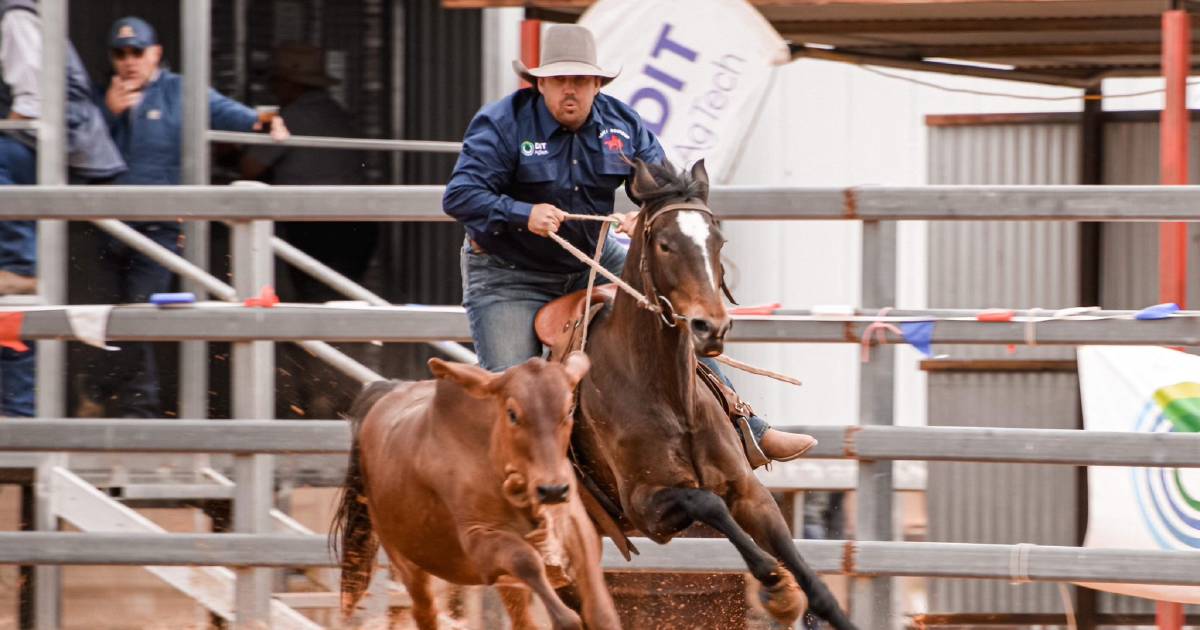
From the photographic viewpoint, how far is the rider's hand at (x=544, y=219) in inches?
227

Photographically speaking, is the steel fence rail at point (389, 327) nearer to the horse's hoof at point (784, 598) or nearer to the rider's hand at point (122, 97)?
the horse's hoof at point (784, 598)

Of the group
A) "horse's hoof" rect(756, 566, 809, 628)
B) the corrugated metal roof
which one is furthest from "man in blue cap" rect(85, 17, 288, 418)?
"horse's hoof" rect(756, 566, 809, 628)

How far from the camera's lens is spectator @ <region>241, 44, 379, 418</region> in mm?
9188

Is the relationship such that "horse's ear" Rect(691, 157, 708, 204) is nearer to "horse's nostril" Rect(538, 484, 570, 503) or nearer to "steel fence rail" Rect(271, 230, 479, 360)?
"horse's nostril" Rect(538, 484, 570, 503)

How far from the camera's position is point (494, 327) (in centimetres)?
617

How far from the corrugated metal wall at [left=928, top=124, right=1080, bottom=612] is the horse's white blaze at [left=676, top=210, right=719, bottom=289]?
4888 millimetres

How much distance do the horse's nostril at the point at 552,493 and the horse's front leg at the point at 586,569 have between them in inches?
12.3

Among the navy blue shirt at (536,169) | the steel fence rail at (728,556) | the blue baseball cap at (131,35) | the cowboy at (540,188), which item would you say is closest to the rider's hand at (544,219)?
the cowboy at (540,188)

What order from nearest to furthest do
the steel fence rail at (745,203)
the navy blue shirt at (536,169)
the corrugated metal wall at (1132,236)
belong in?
the navy blue shirt at (536,169) < the steel fence rail at (745,203) < the corrugated metal wall at (1132,236)

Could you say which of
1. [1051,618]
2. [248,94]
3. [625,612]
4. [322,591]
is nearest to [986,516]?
[1051,618]

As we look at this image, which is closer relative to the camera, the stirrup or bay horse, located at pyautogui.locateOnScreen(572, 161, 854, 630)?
bay horse, located at pyautogui.locateOnScreen(572, 161, 854, 630)

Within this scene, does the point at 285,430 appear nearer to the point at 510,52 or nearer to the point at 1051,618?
the point at 510,52

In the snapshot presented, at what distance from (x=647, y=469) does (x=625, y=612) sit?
2068mm

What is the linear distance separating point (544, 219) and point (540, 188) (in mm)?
363
